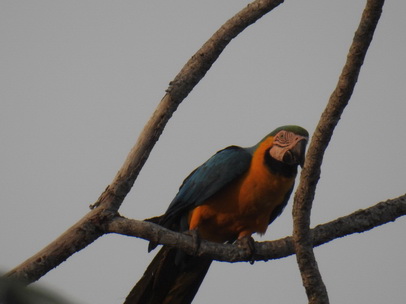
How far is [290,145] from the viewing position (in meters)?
4.50

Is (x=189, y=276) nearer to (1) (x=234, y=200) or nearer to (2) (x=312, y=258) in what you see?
(1) (x=234, y=200)

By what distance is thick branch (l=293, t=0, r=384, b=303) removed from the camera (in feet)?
9.23

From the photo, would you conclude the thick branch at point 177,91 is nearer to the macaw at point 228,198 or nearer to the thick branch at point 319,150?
→ the macaw at point 228,198

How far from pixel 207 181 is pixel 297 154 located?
818mm

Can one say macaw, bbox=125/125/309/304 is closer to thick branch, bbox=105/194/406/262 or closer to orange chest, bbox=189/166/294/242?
orange chest, bbox=189/166/294/242

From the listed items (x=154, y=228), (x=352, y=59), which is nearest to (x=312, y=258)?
(x=154, y=228)

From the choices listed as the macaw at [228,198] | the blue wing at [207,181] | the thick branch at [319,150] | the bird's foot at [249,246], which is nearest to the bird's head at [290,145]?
the macaw at [228,198]

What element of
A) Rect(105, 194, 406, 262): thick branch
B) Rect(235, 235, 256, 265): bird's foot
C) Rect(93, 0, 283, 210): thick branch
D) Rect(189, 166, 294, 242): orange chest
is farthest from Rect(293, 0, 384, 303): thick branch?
Rect(189, 166, 294, 242): orange chest

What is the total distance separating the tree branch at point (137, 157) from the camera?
3320 mm

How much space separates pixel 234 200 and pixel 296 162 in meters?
0.64

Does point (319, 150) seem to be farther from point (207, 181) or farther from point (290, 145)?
point (207, 181)

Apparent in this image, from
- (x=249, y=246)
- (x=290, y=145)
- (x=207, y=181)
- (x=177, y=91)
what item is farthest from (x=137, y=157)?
(x=290, y=145)

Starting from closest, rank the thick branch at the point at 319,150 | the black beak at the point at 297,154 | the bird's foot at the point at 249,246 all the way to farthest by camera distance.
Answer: the thick branch at the point at 319,150
the bird's foot at the point at 249,246
the black beak at the point at 297,154

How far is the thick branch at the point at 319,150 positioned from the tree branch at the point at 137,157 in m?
1.17
